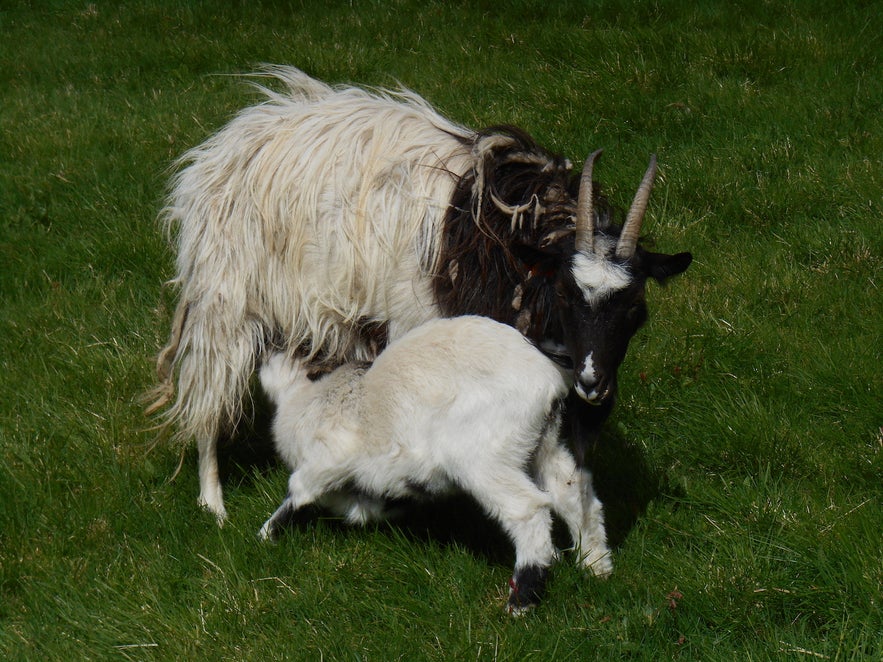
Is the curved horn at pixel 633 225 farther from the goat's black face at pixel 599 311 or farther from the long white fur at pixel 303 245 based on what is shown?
the long white fur at pixel 303 245

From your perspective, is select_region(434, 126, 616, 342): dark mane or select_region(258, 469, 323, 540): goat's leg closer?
select_region(258, 469, 323, 540): goat's leg

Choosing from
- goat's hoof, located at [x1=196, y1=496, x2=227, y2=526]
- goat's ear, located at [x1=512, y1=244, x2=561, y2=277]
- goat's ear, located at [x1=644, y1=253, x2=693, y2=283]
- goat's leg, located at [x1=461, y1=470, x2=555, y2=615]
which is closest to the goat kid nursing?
goat's leg, located at [x1=461, y1=470, x2=555, y2=615]

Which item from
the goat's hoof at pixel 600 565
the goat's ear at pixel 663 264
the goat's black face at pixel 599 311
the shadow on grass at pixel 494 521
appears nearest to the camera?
the goat's black face at pixel 599 311

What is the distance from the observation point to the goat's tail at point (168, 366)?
518cm

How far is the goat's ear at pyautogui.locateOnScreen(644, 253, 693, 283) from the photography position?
4301 mm

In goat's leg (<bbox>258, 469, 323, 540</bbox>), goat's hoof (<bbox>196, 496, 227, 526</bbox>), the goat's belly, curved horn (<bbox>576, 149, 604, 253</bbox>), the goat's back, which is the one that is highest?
curved horn (<bbox>576, 149, 604, 253</bbox>)

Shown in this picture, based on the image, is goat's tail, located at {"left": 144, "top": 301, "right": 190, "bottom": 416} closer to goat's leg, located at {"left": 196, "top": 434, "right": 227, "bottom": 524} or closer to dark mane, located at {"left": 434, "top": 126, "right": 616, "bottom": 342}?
goat's leg, located at {"left": 196, "top": 434, "right": 227, "bottom": 524}

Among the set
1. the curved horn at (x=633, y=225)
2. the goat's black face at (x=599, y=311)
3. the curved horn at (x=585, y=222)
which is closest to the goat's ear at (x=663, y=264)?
the goat's black face at (x=599, y=311)

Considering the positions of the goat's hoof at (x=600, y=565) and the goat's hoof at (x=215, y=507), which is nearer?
the goat's hoof at (x=600, y=565)

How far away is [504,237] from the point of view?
15.3 feet

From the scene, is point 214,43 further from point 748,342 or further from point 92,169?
point 748,342

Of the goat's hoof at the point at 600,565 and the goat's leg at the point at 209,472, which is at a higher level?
the goat's hoof at the point at 600,565

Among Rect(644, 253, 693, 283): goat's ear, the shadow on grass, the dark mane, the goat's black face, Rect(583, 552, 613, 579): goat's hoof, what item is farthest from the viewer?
the dark mane

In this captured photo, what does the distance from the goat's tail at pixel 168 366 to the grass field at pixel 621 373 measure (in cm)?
22
